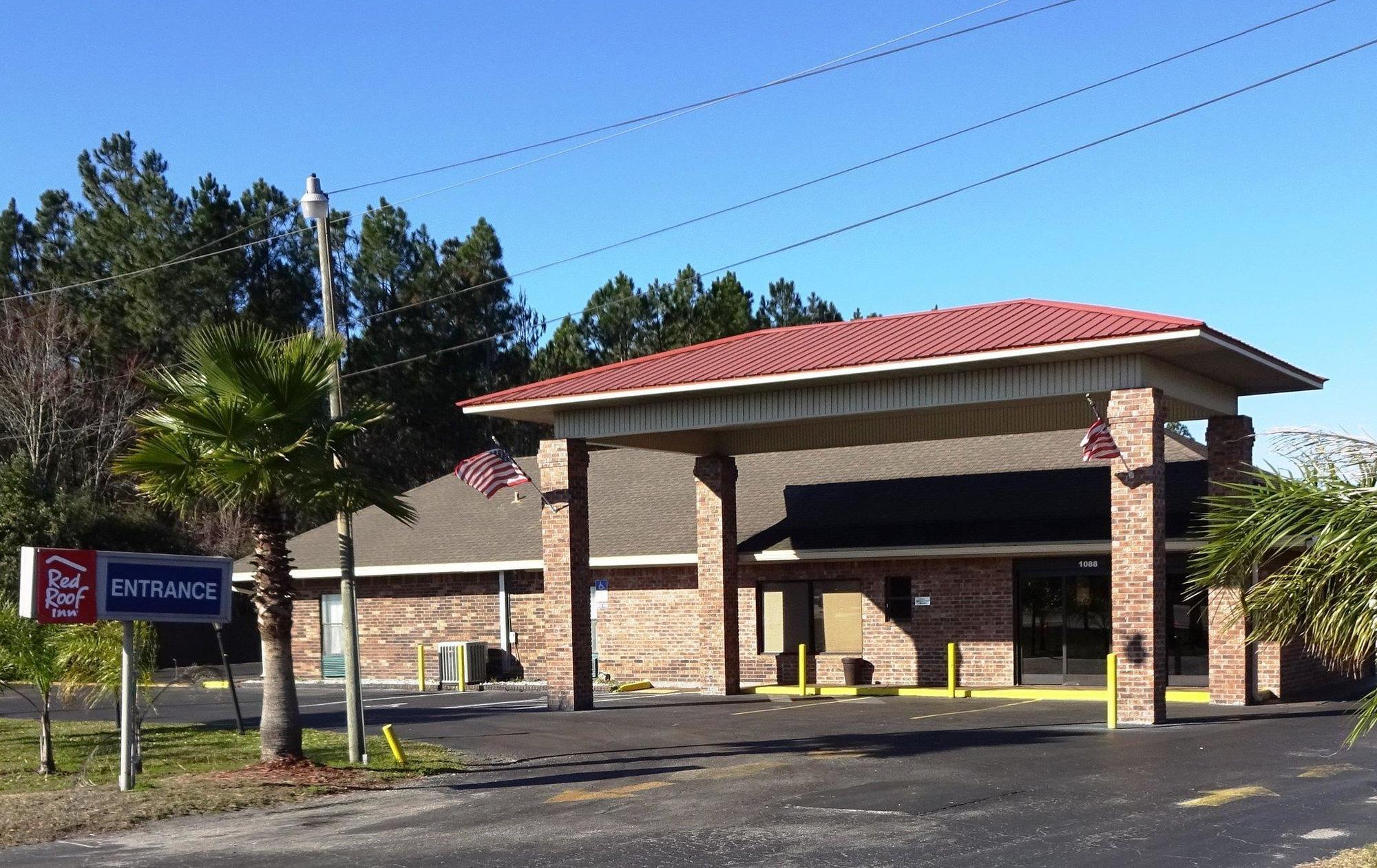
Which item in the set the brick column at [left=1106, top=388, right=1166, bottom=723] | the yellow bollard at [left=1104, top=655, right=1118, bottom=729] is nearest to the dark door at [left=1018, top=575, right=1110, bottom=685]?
the brick column at [left=1106, top=388, right=1166, bottom=723]

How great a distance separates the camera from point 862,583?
94.5 ft

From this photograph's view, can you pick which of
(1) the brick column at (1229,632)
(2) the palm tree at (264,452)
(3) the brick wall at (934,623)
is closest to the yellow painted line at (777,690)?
(3) the brick wall at (934,623)

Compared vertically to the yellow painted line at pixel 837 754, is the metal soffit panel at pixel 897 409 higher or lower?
higher

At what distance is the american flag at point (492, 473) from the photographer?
933 inches

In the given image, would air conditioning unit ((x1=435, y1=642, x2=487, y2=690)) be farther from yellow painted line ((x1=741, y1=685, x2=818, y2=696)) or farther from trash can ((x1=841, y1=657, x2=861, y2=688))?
trash can ((x1=841, y1=657, x2=861, y2=688))

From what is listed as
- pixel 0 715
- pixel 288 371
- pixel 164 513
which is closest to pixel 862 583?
pixel 288 371

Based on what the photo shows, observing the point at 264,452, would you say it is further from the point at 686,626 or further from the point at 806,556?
the point at 686,626

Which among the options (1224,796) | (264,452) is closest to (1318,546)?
(1224,796)

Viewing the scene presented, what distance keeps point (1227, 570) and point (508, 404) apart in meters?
16.9

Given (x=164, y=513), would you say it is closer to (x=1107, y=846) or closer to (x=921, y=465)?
(x=921, y=465)

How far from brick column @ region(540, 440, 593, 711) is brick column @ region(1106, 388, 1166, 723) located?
9.13 m

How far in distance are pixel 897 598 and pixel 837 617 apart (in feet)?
4.67

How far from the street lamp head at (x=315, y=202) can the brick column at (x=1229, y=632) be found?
14343 mm

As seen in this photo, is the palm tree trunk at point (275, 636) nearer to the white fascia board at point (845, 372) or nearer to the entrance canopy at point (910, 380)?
the white fascia board at point (845, 372)
